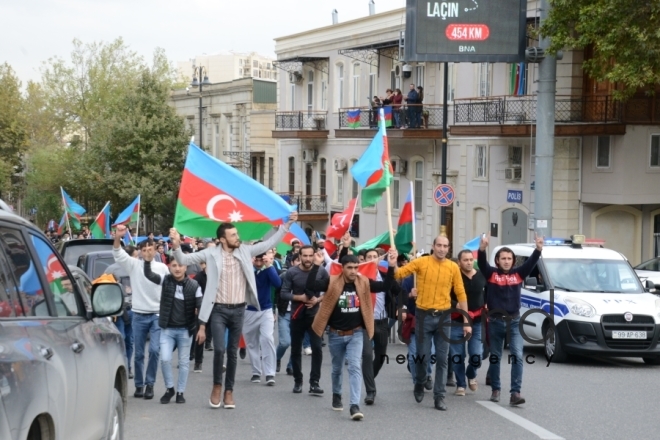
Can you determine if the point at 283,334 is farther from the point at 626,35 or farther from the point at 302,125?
the point at 302,125

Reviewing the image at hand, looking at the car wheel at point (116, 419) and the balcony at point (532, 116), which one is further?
the balcony at point (532, 116)

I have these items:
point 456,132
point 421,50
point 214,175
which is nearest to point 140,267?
point 214,175

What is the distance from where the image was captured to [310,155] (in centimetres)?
5200

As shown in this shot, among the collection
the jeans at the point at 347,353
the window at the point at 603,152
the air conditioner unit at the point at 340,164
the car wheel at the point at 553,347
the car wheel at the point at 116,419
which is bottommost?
the car wheel at the point at 553,347

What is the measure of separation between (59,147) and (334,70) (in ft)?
75.7

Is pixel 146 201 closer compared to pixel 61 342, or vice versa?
pixel 61 342

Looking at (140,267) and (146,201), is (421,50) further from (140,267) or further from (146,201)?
(146,201)

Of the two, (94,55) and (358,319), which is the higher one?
(94,55)

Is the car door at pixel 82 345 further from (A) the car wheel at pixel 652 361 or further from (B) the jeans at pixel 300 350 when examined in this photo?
(A) the car wheel at pixel 652 361

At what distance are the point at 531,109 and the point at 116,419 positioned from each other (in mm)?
27330

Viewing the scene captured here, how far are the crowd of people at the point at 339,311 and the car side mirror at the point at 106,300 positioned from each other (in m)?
4.17

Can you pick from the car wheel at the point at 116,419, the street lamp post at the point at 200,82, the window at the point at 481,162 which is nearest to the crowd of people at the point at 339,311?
the car wheel at the point at 116,419

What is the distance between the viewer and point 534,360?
16.9 m

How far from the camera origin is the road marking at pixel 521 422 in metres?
10.3
